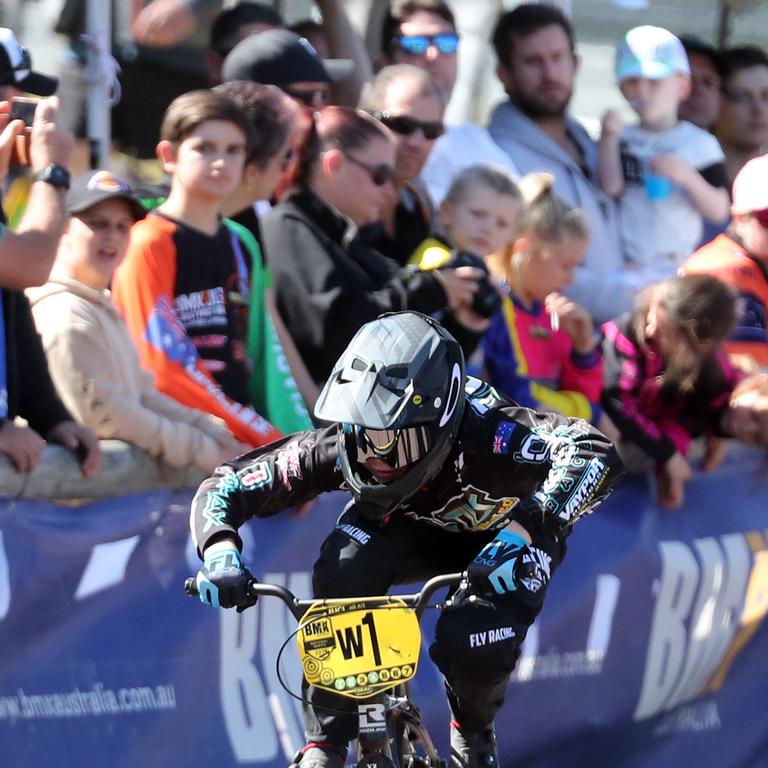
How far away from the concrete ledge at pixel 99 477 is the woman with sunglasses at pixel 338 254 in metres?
0.76

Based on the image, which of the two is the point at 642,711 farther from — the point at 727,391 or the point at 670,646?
the point at 727,391

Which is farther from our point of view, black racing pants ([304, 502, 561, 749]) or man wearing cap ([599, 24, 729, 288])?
man wearing cap ([599, 24, 729, 288])

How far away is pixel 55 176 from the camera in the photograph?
4746mm

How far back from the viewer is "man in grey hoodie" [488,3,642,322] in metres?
7.65

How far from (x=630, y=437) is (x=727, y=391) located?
558 millimetres

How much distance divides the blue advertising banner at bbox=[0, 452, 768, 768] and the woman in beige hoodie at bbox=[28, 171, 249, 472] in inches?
7.8

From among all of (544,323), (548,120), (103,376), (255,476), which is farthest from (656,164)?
(255,476)

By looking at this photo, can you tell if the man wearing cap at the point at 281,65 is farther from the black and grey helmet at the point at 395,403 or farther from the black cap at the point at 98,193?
the black and grey helmet at the point at 395,403

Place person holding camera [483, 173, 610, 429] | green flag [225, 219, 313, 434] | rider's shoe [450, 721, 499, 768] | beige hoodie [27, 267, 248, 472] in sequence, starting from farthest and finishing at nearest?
person holding camera [483, 173, 610, 429], green flag [225, 219, 313, 434], beige hoodie [27, 267, 248, 472], rider's shoe [450, 721, 499, 768]

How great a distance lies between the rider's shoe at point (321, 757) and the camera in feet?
13.7

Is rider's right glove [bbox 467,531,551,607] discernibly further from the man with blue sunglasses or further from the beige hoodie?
the man with blue sunglasses

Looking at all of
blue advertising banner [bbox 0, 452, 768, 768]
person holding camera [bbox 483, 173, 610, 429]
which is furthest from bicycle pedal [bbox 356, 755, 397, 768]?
person holding camera [bbox 483, 173, 610, 429]

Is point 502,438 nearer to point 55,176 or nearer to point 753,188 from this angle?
point 55,176

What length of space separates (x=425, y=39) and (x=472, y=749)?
4.05m
